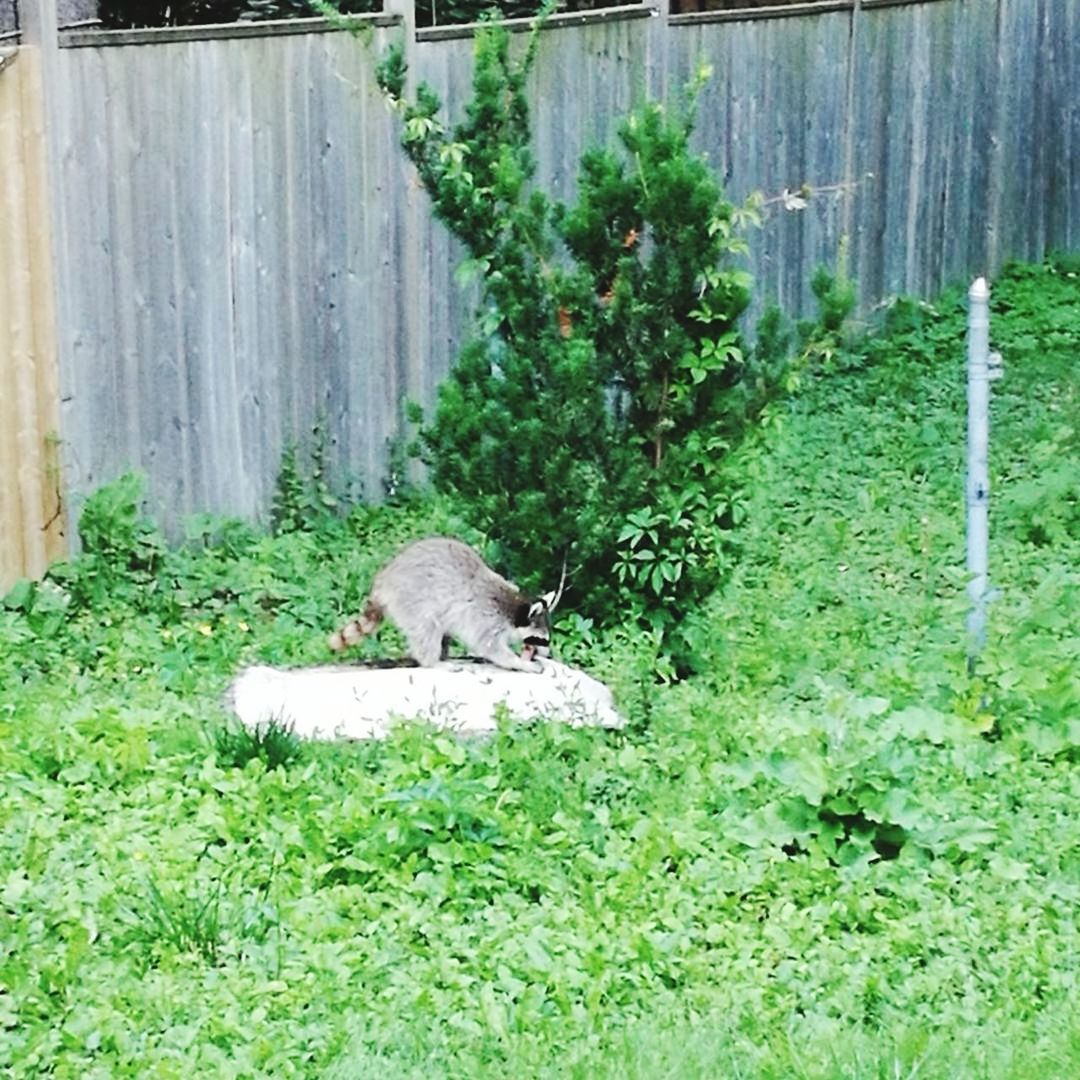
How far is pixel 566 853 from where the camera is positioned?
241 inches

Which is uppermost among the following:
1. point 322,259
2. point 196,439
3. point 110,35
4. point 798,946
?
point 110,35

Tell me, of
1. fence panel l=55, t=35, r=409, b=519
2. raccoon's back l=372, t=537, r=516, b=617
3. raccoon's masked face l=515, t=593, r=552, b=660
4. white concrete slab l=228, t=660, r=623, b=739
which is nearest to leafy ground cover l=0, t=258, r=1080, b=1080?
white concrete slab l=228, t=660, r=623, b=739

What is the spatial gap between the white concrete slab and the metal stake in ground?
4.44 ft

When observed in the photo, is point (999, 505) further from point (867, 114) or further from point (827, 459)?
point (867, 114)

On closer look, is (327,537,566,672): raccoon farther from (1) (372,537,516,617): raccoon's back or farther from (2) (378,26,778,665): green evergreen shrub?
(2) (378,26,778,665): green evergreen shrub

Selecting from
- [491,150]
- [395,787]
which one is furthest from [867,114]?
[395,787]

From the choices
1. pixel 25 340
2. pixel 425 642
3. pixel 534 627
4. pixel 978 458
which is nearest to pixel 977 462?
pixel 978 458

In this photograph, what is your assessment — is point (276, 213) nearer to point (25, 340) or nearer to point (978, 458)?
point (25, 340)

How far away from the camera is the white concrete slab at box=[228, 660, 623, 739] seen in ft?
23.4

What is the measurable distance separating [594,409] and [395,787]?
2.20 meters

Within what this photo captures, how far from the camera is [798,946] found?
5.53 meters

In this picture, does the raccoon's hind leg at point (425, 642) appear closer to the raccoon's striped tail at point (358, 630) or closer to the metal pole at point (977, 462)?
the raccoon's striped tail at point (358, 630)

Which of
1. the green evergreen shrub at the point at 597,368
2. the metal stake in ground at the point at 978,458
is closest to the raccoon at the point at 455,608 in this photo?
the green evergreen shrub at the point at 597,368

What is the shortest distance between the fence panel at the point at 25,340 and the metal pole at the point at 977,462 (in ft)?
12.4
